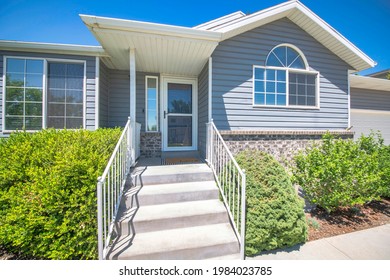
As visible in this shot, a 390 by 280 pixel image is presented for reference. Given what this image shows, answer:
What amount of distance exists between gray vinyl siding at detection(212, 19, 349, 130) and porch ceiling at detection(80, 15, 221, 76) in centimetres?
70

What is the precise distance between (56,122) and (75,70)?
4.98 feet

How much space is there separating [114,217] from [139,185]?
776 millimetres

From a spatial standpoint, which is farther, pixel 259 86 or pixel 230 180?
pixel 259 86

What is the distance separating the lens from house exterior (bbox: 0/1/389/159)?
4.50 meters

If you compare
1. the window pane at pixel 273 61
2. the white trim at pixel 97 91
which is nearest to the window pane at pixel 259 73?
the window pane at pixel 273 61

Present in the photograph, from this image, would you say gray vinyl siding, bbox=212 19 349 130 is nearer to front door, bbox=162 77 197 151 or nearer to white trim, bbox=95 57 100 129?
front door, bbox=162 77 197 151

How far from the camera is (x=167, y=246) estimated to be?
7.36 feet

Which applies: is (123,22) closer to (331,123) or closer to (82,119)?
(82,119)

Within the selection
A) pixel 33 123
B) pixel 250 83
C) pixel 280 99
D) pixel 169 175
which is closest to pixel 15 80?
pixel 33 123

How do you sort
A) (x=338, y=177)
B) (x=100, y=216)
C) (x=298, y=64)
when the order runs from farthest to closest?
(x=298, y=64) < (x=338, y=177) < (x=100, y=216)

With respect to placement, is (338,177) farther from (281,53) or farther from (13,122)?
(13,122)

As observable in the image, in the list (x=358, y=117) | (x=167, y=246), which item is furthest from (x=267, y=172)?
(x=358, y=117)

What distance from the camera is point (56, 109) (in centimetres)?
472

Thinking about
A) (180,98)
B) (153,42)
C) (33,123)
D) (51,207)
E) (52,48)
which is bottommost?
(51,207)
